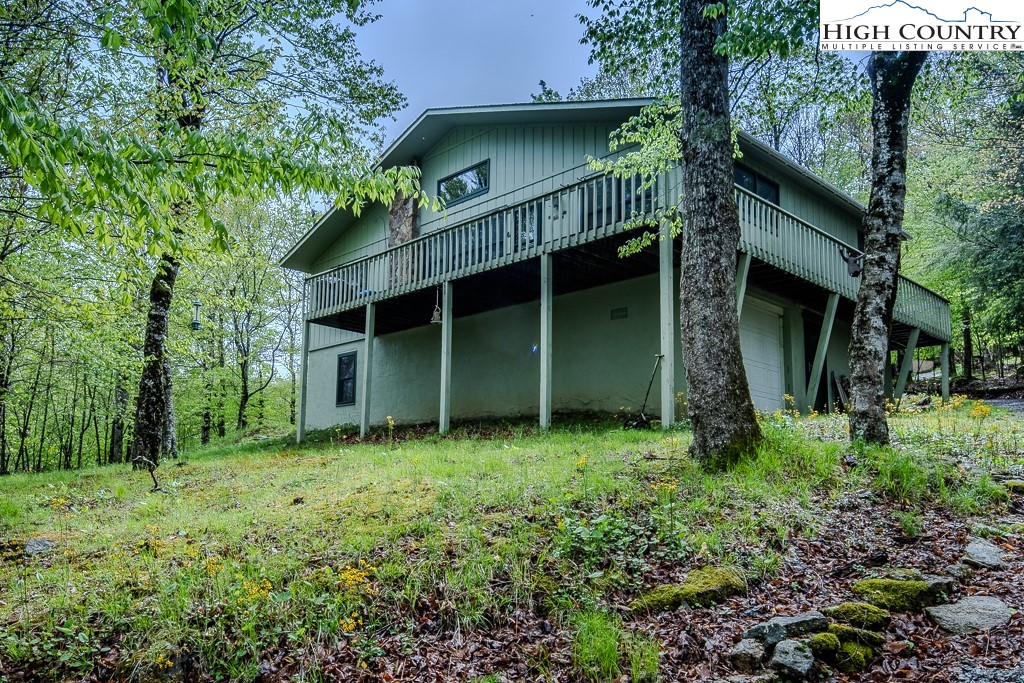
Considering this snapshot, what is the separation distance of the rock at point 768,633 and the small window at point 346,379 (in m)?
15.6

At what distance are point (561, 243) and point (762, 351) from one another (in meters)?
5.44

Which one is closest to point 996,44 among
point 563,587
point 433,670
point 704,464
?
point 704,464

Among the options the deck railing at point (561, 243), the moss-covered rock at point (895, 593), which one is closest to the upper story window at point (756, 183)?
the deck railing at point (561, 243)

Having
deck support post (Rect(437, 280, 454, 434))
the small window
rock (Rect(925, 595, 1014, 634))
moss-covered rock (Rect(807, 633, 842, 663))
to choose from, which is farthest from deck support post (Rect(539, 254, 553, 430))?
the small window

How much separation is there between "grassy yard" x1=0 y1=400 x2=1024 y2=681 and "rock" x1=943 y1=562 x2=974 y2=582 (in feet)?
1.83

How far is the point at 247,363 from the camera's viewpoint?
81.1ft

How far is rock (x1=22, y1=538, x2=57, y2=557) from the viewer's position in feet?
18.9

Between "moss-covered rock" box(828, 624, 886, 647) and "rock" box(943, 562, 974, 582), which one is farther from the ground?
"rock" box(943, 562, 974, 582)

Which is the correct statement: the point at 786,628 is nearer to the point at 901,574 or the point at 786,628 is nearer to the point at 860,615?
the point at 860,615

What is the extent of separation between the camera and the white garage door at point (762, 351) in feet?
44.0

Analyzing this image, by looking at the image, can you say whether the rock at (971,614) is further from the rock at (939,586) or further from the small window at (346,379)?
the small window at (346,379)

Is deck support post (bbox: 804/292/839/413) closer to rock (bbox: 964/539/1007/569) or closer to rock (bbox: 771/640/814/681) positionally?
rock (bbox: 964/539/1007/569)

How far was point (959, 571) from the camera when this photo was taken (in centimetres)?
431

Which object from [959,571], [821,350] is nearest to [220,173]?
[959,571]
